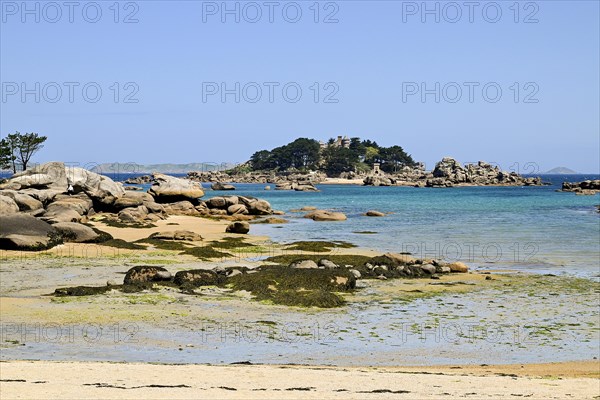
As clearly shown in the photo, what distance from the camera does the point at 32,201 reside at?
41.3m

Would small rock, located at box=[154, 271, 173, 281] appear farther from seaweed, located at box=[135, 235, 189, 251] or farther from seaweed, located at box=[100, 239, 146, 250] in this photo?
seaweed, located at box=[100, 239, 146, 250]

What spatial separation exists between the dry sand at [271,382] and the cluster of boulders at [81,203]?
19.7 meters

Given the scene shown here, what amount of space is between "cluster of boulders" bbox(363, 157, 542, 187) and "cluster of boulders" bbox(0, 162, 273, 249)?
96.3m

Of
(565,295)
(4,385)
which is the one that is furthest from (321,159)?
(4,385)

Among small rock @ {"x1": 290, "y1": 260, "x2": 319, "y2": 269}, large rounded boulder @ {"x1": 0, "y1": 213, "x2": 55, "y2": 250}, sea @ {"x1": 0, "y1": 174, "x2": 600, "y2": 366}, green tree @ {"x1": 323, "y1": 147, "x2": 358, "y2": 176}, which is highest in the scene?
green tree @ {"x1": 323, "y1": 147, "x2": 358, "y2": 176}

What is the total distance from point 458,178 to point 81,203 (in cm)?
12154

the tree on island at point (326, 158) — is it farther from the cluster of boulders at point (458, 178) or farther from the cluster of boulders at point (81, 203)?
the cluster of boulders at point (81, 203)

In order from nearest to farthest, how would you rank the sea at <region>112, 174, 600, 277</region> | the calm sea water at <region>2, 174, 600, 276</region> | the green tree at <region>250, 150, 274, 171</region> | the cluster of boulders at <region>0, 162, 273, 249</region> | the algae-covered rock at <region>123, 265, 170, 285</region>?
the algae-covered rock at <region>123, 265, 170, 285</region>
the sea at <region>112, 174, 600, 277</region>
the calm sea water at <region>2, 174, 600, 276</region>
the cluster of boulders at <region>0, 162, 273, 249</region>
the green tree at <region>250, 150, 274, 171</region>

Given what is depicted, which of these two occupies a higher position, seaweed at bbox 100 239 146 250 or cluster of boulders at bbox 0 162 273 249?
cluster of boulders at bbox 0 162 273 249

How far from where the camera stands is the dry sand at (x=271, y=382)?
1027cm

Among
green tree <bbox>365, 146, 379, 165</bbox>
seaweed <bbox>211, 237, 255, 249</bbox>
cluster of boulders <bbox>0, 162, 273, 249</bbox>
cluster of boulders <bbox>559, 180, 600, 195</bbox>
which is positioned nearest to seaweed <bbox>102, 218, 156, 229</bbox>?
cluster of boulders <bbox>0, 162, 273, 249</bbox>

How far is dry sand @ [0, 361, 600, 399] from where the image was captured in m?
10.3

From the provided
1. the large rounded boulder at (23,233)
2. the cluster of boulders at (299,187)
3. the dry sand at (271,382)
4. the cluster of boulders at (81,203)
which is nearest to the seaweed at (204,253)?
the cluster of boulders at (81,203)

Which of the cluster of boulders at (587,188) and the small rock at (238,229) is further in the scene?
the cluster of boulders at (587,188)
